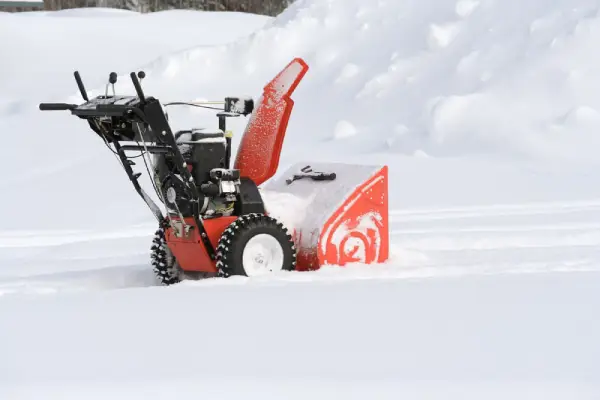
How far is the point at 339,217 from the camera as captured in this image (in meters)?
5.86

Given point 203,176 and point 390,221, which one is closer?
point 203,176

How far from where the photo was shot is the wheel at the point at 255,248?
18.1 ft

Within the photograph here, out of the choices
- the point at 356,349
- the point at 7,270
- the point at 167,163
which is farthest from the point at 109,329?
the point at 7,270

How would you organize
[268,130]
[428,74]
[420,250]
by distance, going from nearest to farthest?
1. [268,130]
2. [420,250]
3. [428,74]

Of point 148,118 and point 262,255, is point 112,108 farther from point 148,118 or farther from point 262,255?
point 262,255

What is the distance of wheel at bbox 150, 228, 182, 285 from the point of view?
613 cm

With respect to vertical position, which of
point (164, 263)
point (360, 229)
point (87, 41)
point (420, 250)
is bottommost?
point (164, 263)

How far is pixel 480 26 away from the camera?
50.6 feet

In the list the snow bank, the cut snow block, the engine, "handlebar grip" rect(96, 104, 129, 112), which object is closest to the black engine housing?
the engine

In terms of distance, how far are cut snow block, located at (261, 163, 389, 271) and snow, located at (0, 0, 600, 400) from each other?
0.12 m

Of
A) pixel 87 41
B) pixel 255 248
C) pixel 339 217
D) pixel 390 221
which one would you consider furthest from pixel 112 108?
pixel 87 41

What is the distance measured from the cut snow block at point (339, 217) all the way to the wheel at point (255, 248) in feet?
0.62

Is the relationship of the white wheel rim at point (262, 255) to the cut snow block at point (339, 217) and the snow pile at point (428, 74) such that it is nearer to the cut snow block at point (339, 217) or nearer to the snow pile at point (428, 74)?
the cut snow block at point (339, 217)

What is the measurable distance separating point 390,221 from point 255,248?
11.8ft
